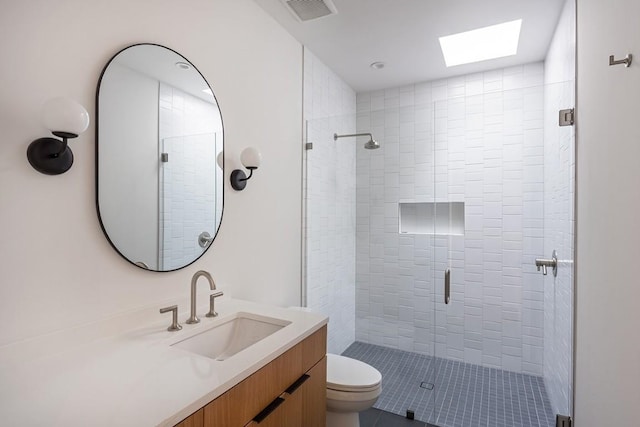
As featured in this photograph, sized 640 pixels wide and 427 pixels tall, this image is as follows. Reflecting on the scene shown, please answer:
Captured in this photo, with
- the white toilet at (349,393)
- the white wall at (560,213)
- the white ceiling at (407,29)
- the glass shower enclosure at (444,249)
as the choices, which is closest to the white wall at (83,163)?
the white ceiling at (407,29)

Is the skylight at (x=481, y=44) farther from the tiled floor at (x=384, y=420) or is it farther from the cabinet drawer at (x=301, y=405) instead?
the tiled floor at (x=384, y=420)

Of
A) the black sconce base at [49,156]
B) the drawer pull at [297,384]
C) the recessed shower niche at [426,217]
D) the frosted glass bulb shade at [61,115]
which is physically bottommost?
the drawer pull at [297,384]

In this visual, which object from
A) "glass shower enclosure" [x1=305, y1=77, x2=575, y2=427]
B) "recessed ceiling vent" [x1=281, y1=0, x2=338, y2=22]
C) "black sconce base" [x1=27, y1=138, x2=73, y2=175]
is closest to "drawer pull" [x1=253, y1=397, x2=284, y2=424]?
"black sconce base" [x1=27, y1=138, x2=73, y2=175]

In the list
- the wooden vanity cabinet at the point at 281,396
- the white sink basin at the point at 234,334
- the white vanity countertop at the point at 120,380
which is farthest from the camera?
the white sink basin at the point at 234,334

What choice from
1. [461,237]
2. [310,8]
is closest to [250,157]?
[310,8]

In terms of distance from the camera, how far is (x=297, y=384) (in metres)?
1.23

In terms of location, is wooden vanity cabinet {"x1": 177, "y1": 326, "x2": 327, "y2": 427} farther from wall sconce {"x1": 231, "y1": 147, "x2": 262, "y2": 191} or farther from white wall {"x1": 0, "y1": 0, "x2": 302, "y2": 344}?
wall sconce {"x1": 231, "y1": 147, "x2": 262, "y2": 191}

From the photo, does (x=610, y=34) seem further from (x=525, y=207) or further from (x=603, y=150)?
(x=525, y=207)

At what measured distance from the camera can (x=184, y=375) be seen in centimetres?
92

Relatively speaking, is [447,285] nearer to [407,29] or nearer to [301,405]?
[301,405]

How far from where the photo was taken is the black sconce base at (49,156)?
3.25 feet

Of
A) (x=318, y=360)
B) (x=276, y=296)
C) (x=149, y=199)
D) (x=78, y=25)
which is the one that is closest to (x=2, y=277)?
(x=149, y=199)

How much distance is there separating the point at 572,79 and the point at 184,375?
2325mm

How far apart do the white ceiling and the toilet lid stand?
2.16m
